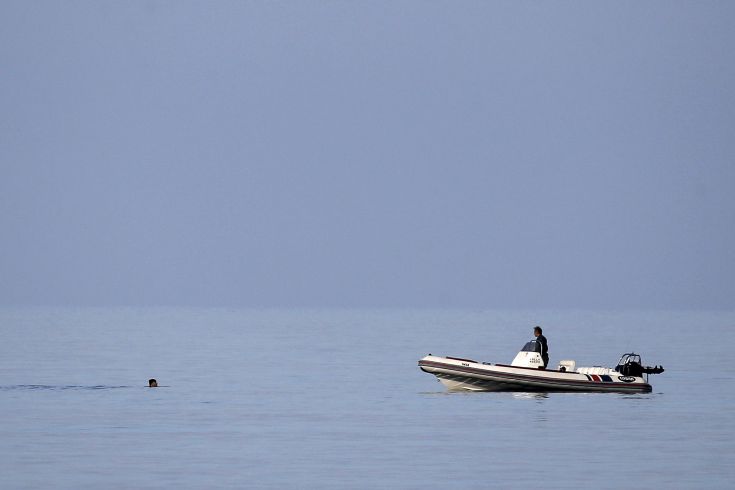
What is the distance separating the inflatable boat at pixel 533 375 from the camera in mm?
58344

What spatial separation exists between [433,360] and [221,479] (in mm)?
24794

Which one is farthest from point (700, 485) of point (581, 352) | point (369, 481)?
point (581, 352)

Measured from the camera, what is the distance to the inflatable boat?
191 ft

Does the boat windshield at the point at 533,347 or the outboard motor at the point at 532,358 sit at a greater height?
the boat windshield at the point at 533,347

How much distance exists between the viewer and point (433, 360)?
59.4 metres

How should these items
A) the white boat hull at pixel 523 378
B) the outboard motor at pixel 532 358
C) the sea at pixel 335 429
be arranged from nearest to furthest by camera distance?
the sea at pixel 335 429, the white boat hull at pixel 523 378, the outboard motor at pixel 532 358

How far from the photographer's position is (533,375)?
191 feet

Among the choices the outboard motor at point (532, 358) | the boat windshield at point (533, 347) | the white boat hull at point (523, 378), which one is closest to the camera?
the white boat hull at point (523, 378)

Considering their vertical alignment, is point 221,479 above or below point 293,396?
below

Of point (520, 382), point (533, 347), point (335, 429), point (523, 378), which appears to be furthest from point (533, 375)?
point (335, 429)

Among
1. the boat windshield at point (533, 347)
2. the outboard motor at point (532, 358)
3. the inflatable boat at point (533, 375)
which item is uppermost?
the boat windshield at point (533, 347)

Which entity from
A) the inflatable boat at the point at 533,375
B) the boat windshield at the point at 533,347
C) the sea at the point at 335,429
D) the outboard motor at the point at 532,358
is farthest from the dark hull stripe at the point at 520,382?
the boat windshield at the point at 533,347

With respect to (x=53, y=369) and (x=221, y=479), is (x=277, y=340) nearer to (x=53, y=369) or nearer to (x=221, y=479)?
(x=53, y=369)

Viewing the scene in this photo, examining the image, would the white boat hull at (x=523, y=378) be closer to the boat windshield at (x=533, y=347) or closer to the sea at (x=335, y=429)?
the sea at (x=335, y=429)
